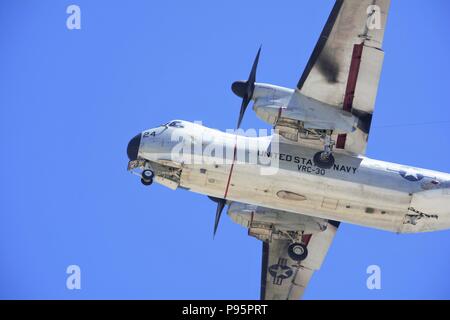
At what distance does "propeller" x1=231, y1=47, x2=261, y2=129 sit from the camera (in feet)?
86.4

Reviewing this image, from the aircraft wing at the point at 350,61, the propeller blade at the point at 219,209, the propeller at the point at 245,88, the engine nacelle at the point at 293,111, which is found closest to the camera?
the aircraft wing at the point at 350,61

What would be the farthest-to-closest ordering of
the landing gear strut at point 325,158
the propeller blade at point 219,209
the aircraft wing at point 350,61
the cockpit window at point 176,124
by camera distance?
the propeller blade at point 219,209 < the cockpit window at point 176,124 < the landing gear strut at point 325,158 < the aircraft wing at point 350,61

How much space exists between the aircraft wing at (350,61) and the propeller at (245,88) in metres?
1.45

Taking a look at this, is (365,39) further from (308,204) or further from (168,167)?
(168,167)

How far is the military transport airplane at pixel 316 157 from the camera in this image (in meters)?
26.1

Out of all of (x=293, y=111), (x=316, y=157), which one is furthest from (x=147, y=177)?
(x=316, y=157)

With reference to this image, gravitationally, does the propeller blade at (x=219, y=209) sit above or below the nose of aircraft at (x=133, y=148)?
below

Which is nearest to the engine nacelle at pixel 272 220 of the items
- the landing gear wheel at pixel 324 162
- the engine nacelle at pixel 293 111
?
the landing gear wheel at pixel 324 162

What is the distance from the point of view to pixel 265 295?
3291cm

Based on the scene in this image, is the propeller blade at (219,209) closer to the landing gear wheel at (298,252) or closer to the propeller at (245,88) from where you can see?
the landing gear wheel at (298,252)
